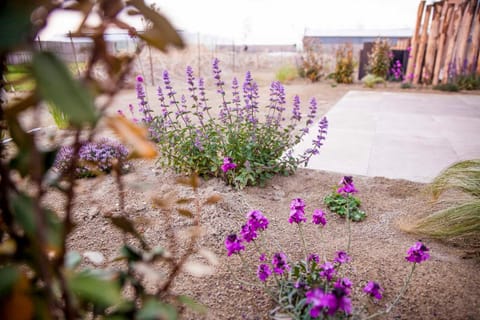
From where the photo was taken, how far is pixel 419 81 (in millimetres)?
9789

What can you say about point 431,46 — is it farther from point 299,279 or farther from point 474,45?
point 299,279

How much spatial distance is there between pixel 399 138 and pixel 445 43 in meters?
7.01

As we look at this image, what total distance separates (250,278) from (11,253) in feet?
4.14

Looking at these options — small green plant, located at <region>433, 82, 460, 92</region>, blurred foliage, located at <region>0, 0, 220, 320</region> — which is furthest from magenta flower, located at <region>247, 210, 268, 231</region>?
small green plant, located at <region>433, 82, 460, 92</region>

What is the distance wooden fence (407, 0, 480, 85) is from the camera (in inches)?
350

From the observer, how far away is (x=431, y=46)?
9516mm

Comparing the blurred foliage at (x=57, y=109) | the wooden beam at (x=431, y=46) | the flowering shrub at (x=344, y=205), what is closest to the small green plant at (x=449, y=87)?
the wooden beam at (x=431, y=46)

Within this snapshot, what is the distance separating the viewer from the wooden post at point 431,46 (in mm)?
9328

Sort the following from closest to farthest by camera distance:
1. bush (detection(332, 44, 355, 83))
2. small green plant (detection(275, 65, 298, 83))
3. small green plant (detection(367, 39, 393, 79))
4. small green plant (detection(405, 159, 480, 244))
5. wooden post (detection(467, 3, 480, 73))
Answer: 1. small green plant (detection(405, 159, 480, 244))
2. wooden post (detection(467, 3, 480, 73))
3. small green plant (detection(367, 39, 393, 79))
4. bush (detection(332, 44, 355, 83))
5. small green plant (detection(275, 65, 298, 83))

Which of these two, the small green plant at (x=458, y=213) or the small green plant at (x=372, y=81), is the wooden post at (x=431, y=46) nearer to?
the small green plant at (x=372, y=81)

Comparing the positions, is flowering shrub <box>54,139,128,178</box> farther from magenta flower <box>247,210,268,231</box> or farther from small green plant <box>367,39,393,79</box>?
small green plant <box>367,39,393,79</box>

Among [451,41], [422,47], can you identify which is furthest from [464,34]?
[422,47]

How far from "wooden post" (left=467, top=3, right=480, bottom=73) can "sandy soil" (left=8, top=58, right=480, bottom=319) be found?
322 inches

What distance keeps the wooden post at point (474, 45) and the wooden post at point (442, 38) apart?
0.61 m
